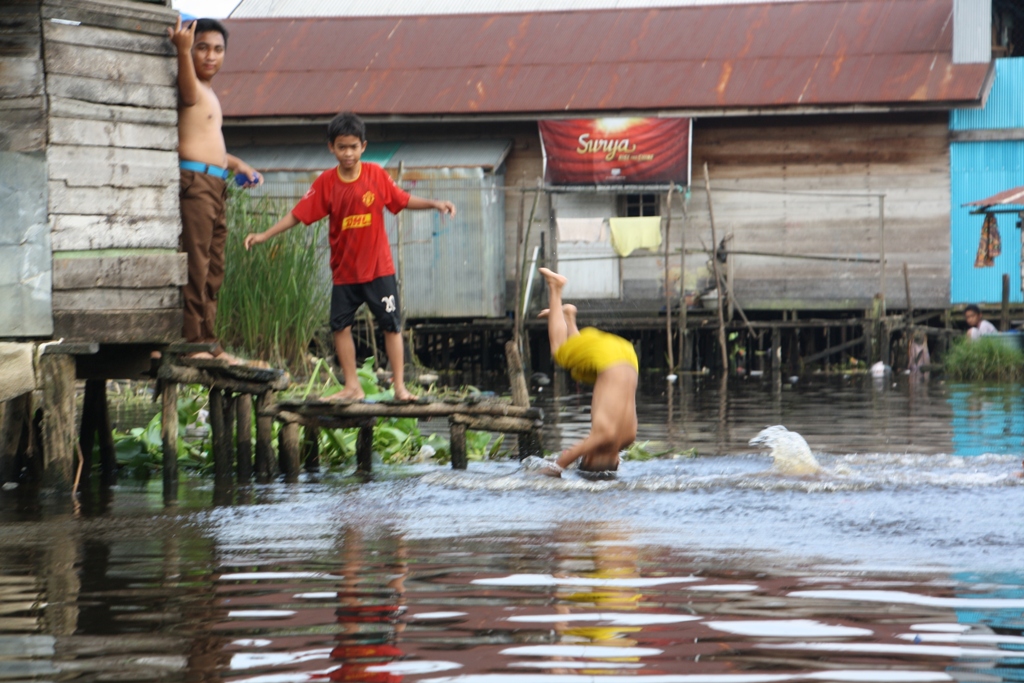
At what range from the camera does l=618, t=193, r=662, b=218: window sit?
22.2 metres

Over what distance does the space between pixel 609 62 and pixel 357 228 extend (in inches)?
576

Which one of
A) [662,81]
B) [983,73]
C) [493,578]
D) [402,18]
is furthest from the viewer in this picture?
[402,18]

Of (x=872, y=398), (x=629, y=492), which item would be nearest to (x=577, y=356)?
(x=629, y=492)

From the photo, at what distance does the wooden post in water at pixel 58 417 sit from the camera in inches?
295

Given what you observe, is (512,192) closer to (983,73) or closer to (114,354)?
(983,73)

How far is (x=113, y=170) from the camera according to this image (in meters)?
7.62

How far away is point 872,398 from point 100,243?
33.5ft

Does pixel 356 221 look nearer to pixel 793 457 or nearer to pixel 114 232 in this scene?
pixel 114 232

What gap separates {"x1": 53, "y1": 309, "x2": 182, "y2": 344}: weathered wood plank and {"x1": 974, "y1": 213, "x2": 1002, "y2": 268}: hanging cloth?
14.0m

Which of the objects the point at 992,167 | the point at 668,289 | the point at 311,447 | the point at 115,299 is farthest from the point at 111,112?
the point at 992,167

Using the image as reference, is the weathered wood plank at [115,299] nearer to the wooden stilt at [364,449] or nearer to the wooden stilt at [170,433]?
the wooden stilt at [170,433]

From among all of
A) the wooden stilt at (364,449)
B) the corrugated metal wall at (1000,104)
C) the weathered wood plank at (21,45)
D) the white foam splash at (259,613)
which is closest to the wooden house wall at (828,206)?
the corrugated metal wall at (1000,104)

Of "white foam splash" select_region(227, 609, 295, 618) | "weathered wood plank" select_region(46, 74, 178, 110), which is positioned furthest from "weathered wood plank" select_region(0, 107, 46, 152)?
"white foam splash" select_region(227, 609, 295, 618)

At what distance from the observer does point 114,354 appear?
8117 millimetres
